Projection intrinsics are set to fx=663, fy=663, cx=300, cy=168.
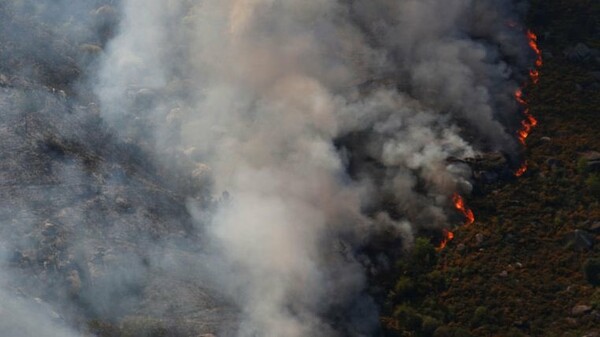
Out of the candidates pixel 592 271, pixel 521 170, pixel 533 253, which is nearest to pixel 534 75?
pixel 521 170

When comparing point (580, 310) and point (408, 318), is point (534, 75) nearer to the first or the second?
point (580, 310)

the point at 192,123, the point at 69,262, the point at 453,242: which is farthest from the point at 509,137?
the point at 69,262

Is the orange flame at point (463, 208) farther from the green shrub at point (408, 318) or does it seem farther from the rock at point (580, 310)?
the rock at point (580, 310)

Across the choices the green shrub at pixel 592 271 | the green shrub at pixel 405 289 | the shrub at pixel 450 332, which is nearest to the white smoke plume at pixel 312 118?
the green shrub at pixel 405 289

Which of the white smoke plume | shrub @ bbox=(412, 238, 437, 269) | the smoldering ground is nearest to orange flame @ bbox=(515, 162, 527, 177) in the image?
the smoldering ground

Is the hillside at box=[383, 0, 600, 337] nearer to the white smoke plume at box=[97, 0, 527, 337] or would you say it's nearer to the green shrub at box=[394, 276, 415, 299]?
the green shrub at box=[394, 276, 415, 299]

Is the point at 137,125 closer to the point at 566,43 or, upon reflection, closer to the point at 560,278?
the point at 560,278
